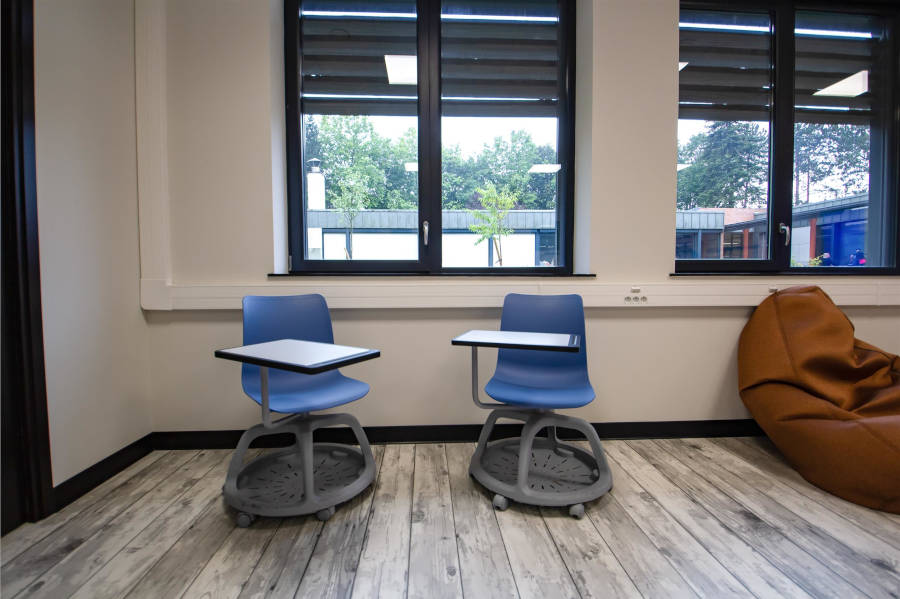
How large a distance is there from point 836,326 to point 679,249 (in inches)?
35.2

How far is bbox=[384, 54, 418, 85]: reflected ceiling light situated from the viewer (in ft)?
8.16

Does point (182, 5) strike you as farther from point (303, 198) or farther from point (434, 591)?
point (434, 591)

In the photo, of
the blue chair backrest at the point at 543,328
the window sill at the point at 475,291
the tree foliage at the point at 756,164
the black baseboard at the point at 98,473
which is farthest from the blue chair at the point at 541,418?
the black baseboard at the point at 98,473

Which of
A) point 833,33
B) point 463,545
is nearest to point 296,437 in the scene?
point 463,545

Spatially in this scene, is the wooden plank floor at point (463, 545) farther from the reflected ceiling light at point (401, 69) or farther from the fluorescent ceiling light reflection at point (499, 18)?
the fluorescent ceiling light reflection at point (499, 18)

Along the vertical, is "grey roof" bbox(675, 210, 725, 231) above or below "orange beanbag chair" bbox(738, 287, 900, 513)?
above

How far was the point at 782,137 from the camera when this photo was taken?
2.61 metres

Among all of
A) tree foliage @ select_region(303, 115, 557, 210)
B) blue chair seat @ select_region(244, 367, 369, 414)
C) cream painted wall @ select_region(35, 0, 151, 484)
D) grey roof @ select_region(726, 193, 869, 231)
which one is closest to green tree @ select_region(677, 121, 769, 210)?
grey roof @ select_region(726, 193, 869, 231)

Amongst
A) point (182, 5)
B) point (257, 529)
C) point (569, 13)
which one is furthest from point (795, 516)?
point (182, 5)

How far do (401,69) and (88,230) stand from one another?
197cm

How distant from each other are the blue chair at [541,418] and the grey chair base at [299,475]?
62 cm

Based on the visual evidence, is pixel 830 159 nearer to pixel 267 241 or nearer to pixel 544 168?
pixel 544 168

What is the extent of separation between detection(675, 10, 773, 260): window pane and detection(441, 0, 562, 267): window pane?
0.90m

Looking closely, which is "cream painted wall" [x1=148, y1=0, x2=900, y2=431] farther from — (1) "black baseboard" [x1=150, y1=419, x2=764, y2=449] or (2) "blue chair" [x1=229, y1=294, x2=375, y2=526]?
(2) "blue chair" [x1=229, y1=294, x2=375, y2=526]
